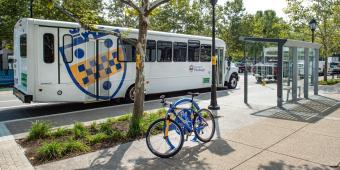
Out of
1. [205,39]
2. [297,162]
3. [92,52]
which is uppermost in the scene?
[205,39]

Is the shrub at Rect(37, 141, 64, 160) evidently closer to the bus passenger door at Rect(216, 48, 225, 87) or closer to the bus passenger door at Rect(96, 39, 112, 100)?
the bus passenger door at Rect(96, 39, 112, 100)

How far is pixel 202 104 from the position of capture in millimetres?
11414

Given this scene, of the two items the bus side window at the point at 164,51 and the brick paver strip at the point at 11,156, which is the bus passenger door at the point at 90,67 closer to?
the bus side window at the point at 164,51

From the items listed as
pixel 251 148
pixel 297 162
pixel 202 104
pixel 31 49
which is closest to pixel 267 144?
pixel 251 148

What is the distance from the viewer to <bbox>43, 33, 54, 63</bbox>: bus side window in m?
9.34

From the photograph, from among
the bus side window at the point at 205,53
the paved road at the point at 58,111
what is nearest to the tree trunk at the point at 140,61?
the paved road at the point at 58,111

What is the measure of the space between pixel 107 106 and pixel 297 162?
7.54m

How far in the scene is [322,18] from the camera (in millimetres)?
21375

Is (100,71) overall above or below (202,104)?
above

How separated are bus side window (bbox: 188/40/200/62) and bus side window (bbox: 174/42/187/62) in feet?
1.12

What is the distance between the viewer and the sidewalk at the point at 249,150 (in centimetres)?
499

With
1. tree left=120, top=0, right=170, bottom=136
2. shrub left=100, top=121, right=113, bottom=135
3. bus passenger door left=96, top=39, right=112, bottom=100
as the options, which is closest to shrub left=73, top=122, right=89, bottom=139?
shrub left=100, top=121, right=113, bottom=135

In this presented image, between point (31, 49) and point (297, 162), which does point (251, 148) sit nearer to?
point (297, 162)

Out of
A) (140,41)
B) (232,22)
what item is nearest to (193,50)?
(140,41)
